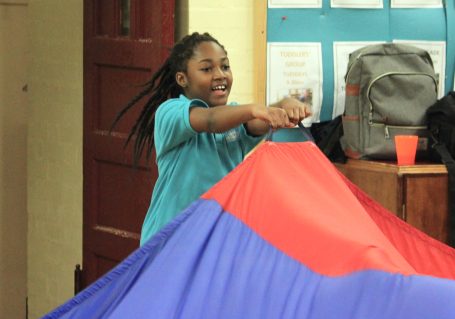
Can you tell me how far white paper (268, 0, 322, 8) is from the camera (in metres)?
4.71

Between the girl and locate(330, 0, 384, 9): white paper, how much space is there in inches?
54.7

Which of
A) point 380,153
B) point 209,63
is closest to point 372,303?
point 209,63

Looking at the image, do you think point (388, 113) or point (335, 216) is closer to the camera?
point (335, 216)

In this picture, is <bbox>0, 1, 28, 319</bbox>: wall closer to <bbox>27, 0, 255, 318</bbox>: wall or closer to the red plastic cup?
<bbox>27, 0, 255, 318</bbox>: wall

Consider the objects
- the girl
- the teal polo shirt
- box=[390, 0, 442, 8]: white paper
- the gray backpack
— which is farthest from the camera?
box=[390, 0, 442, 8]: white paper

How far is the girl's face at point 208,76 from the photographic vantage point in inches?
134

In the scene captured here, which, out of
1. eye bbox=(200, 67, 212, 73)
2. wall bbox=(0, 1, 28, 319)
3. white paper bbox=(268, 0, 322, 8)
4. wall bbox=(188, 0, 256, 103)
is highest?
white paper bbox=(268, 0, 322, 8)

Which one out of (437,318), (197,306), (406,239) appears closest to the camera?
(437,318)

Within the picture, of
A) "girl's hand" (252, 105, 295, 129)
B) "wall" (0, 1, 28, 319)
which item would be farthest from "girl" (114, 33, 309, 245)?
"wall" (0, 1, 28, 319)

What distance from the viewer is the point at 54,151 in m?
5.67

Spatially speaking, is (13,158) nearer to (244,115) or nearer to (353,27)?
(353,27)

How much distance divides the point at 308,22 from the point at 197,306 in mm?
2485

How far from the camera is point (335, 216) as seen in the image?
2693 mm

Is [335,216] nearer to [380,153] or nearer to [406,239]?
[406,239]
